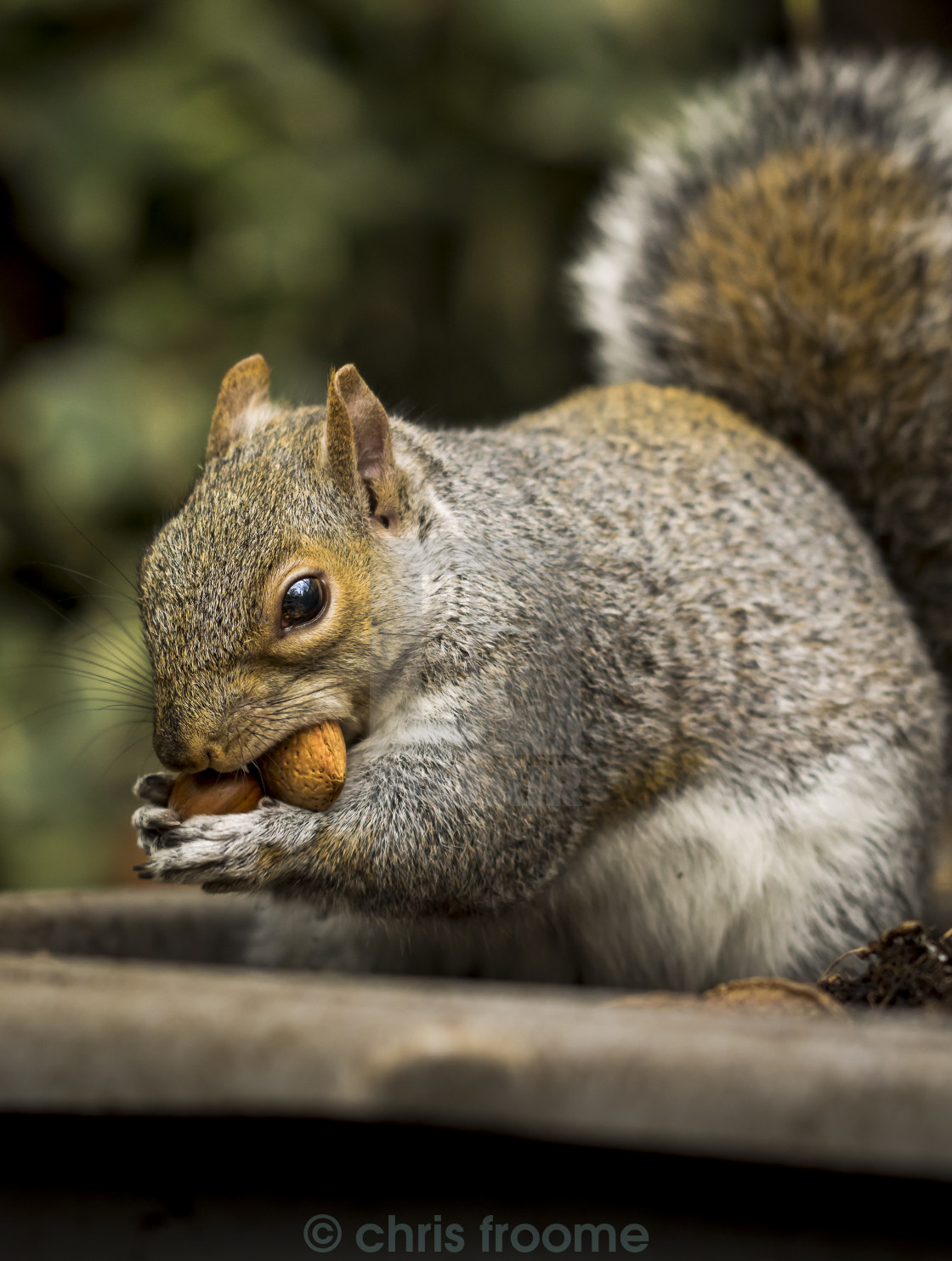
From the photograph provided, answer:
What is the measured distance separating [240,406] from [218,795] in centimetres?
32

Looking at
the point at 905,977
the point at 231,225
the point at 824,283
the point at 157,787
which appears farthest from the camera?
the point at 231,225

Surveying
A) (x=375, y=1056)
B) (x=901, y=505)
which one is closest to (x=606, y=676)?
(x=901, y=505)

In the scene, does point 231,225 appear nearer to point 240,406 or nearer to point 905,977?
point 240,406

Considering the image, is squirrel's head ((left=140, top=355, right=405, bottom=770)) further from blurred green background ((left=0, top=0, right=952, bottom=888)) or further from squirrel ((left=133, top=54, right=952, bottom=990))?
blurred green background ((left=0, top=0, right=952, bottom=888))

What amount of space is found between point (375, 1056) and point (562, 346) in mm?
1769

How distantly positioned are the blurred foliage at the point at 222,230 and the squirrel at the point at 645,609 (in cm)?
56

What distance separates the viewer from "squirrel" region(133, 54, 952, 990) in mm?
801

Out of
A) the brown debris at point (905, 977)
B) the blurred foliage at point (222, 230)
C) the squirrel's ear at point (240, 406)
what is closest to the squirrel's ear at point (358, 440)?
the squirrel's ear at point (240, 406)

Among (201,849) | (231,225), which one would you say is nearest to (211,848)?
(201,849)

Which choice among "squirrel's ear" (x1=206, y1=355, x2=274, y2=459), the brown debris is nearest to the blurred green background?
"squirrel's ear" (x1=206, y1=355, x2=274, y2=459)

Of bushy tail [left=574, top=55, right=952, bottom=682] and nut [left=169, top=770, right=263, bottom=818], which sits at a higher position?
bushy tail [left=574, top=55, right=952, bottom=682]

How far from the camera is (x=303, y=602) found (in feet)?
2.53

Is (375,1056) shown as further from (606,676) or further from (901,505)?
(901,505)

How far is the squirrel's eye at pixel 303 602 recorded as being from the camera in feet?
2.51
